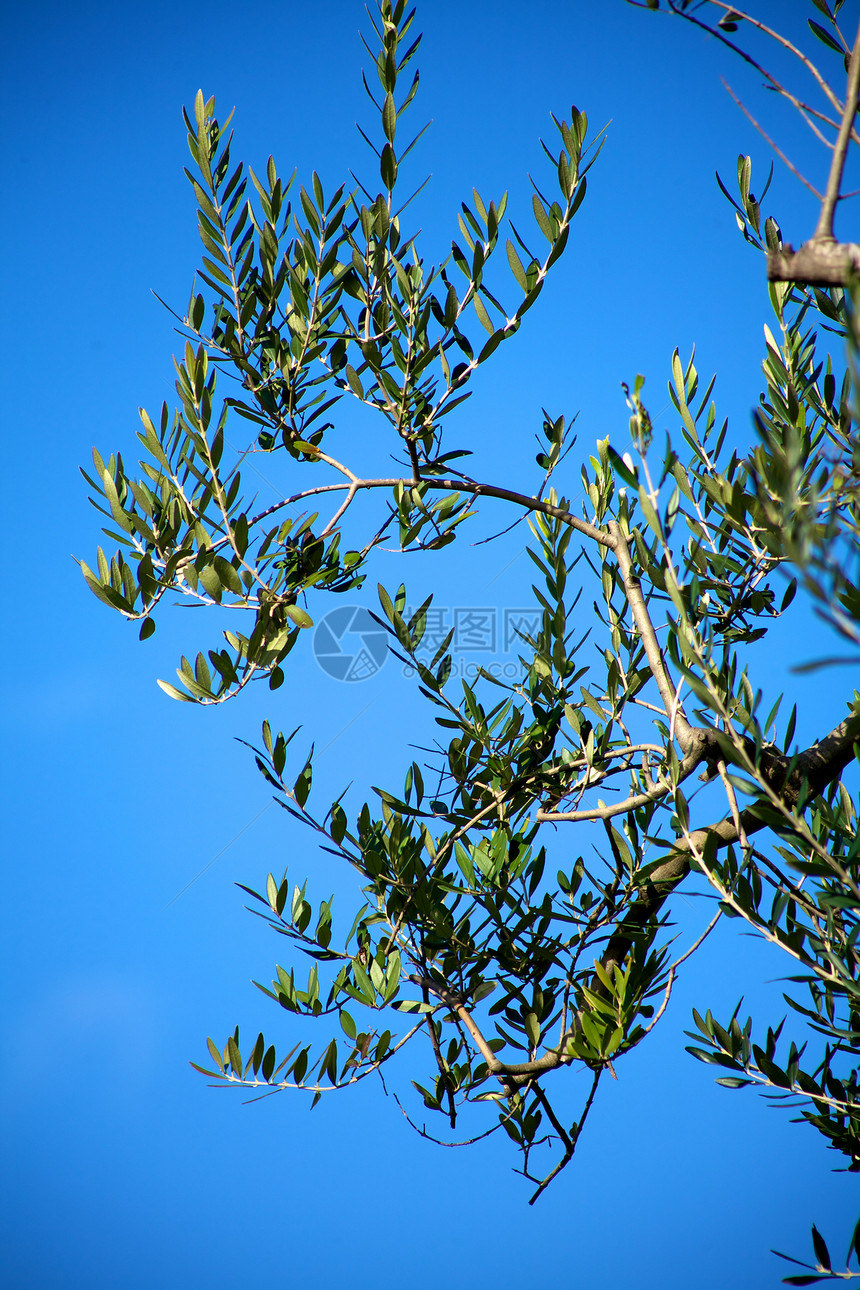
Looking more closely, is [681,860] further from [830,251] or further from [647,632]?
[830,251]

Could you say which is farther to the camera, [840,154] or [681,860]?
[681,860]

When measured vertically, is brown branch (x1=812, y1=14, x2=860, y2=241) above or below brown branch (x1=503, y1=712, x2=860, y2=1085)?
above

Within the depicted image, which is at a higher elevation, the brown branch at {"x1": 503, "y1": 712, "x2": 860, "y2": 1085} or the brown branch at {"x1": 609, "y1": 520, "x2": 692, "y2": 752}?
the brown branch at {"x1": 609, "y1": 520, "x2": 692, "y2": 752}

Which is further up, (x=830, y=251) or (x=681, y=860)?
(x=830, y=251)

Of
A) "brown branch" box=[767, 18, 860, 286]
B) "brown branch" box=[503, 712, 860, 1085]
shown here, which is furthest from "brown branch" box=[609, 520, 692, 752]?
"brown branch" box=[767, 18, 860, 286]

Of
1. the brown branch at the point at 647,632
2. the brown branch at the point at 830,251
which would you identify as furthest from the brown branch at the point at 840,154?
the brown branch at the point at 647,632

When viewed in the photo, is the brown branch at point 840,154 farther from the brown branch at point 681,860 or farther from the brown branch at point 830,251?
the brown branch at point 681,860

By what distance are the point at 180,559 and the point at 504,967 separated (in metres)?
0.68

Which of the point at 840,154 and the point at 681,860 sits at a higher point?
the point at 840,154

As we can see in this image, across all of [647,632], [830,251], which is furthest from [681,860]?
[830,251]

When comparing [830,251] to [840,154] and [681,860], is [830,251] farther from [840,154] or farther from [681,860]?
[681,860]

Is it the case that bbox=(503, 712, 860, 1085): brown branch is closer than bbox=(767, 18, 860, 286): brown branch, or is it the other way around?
bbox=(767, 18, 860, 286): brown branch

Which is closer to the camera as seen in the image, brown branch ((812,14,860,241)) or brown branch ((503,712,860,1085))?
brown branch ((812,14,860,241))

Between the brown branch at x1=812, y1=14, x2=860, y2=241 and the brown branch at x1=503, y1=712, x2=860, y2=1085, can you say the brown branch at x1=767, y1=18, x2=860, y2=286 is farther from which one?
the brown branch at x1=503, y1=712, x2=860, y2=1085
